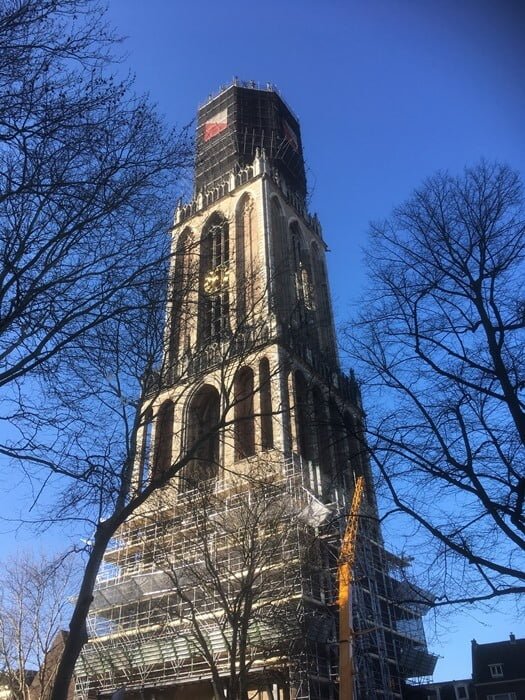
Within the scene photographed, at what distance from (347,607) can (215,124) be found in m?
46.5

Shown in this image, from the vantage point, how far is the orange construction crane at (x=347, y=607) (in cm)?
2054

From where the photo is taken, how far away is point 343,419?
429 inches

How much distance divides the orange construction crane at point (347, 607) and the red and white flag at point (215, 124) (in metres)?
39.7

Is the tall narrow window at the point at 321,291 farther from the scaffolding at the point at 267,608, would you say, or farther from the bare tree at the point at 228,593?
the bare tree at the point at 228,593

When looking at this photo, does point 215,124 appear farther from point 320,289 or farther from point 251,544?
point 251,544

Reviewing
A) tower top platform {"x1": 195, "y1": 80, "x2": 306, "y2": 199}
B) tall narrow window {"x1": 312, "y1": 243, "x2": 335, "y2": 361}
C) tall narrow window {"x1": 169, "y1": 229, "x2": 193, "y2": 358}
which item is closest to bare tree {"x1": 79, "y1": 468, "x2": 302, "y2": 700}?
tall narrow window {"x1": 169, "y1": 229, "x2": 193, "y2": 358}

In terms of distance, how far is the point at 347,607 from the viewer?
2386 centimetres

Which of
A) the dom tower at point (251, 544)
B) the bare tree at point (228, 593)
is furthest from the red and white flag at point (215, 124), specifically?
the bare tree at point (228, 593)

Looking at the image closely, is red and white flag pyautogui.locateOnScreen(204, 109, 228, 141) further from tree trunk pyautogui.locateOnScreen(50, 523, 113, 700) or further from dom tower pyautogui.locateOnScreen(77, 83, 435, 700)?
tree trunk pyautogui.locateOnScreen(50, 523, 113, 700)

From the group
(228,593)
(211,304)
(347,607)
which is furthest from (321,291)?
(211,304)

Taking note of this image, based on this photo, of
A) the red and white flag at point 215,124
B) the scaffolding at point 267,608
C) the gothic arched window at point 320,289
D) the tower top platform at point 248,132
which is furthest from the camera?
the red and white flag at point 215,124

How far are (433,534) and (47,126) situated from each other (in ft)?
23.7

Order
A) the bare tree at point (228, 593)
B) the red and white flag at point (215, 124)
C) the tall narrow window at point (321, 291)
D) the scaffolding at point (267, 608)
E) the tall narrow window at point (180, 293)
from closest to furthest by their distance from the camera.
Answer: the tall narrow window at point (180, 293)
the bare tree at point (228, 593)
the scaffolding at point (267, 608)
the tall narrow window at point (321, 291)
the red and white flag at point (215, 124)

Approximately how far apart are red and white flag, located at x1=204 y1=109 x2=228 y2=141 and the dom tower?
1853 centimetres
